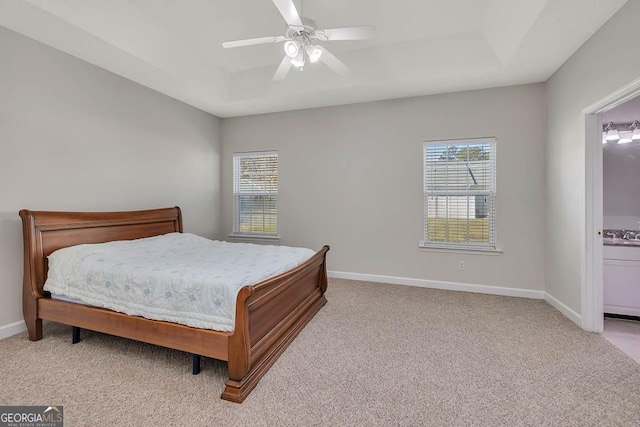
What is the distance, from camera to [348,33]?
2139 millimetres

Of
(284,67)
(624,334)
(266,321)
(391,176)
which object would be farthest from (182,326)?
(624,334)

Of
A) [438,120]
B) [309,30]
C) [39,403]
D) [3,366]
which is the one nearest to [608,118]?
[438,120]

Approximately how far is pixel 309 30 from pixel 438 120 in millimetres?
2321

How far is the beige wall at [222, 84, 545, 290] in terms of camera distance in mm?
3424

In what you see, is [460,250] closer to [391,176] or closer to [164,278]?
[391,176]

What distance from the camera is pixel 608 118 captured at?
325 centimetres

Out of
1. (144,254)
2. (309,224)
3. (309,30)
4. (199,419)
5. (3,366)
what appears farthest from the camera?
(309,224)

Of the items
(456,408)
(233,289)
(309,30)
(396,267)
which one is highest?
(309,30)

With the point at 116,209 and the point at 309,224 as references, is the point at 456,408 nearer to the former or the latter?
the point at 309,224

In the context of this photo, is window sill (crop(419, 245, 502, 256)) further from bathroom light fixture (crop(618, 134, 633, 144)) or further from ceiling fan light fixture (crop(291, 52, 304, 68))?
ceiling fan light fixture (crop(291, 52, 304, 68))

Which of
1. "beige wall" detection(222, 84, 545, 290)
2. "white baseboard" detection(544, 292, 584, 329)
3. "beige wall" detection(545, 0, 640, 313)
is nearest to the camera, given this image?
"beige wall" detection(545, 0, 640, 313)

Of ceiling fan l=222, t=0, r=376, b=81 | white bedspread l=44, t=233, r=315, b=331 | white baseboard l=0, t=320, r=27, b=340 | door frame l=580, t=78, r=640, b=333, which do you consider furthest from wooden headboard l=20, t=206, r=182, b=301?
door frame l=580, t=78, r=640, b=333

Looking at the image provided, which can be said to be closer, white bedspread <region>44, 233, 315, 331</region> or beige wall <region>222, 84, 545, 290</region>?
white bedspread <region>44, 233, 315, 331</region>

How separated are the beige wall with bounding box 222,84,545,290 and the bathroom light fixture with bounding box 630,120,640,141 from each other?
0.87 meters
